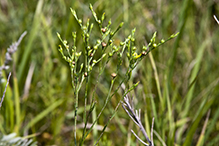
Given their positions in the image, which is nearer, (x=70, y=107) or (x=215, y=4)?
(x=70, y=107)

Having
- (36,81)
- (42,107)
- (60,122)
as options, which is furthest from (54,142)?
(36,81)

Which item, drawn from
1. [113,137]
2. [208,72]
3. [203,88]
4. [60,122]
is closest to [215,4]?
[208,72]

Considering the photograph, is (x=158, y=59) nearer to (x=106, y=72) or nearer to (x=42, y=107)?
(x=106, y=72)

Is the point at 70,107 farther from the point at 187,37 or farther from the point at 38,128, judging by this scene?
the point at 187,37

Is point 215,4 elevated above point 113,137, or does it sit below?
above

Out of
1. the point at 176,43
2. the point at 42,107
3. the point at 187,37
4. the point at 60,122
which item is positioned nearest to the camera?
the point at 176,43

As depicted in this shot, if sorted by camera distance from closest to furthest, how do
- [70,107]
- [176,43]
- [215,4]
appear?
[176,43] < [70,107] < [215,4]

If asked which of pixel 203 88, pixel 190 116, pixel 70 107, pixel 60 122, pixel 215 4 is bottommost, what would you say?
pixel 190 116
